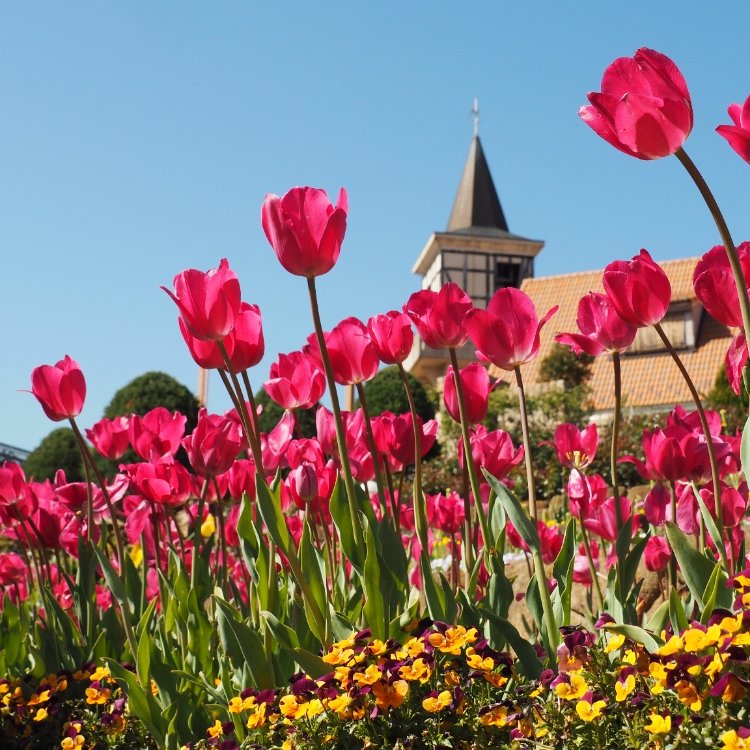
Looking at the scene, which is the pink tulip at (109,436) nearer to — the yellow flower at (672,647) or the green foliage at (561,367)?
the yellow flower at (672,647)

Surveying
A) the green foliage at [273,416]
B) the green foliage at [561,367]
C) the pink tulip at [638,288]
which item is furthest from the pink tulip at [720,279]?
the green foliage at [561,367]

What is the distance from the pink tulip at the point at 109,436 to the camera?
318 cm

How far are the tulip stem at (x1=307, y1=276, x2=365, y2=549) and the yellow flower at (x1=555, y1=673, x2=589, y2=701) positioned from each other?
61 centimetres

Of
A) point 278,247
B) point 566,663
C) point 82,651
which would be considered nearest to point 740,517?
point 566,663

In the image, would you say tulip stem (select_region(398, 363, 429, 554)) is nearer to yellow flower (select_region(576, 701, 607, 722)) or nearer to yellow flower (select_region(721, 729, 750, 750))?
yellow flower (select_region(576, 701, 607, 722))

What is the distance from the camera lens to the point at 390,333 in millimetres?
2340

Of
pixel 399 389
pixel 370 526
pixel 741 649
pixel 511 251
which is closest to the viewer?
pixel 741 649

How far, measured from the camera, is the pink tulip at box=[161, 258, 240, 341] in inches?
82.1

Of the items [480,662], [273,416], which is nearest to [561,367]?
[273,416]

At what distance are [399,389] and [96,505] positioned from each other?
15.7 m

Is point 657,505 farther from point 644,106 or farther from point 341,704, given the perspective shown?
point 644,106

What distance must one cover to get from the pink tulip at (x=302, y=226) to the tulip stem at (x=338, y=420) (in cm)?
5

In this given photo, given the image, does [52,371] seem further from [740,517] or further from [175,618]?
[740,517]

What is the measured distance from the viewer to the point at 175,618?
2748 millimetres
